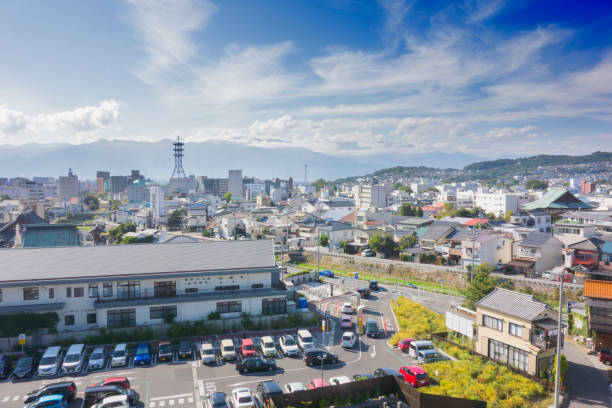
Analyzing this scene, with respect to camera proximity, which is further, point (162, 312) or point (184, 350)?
point (162, 312)

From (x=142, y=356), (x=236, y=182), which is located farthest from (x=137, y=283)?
(x=236, y=182)

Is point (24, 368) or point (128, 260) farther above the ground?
point (128, 260)

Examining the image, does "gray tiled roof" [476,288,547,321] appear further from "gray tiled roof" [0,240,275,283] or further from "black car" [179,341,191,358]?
"black car" [179,341,191,358]

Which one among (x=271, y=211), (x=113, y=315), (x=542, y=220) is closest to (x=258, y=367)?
(x=113, y=315)

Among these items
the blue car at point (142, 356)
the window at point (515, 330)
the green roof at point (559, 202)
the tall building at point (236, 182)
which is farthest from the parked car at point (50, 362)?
the tall building at point (236, 182)

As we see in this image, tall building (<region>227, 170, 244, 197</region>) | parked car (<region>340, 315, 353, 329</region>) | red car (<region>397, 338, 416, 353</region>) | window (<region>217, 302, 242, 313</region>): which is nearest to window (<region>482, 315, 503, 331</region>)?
red car (<region>397, 338, 416, 353</region>)

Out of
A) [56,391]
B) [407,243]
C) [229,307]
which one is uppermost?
[407,243]

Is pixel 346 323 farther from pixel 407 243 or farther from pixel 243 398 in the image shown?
pixel 407 243
